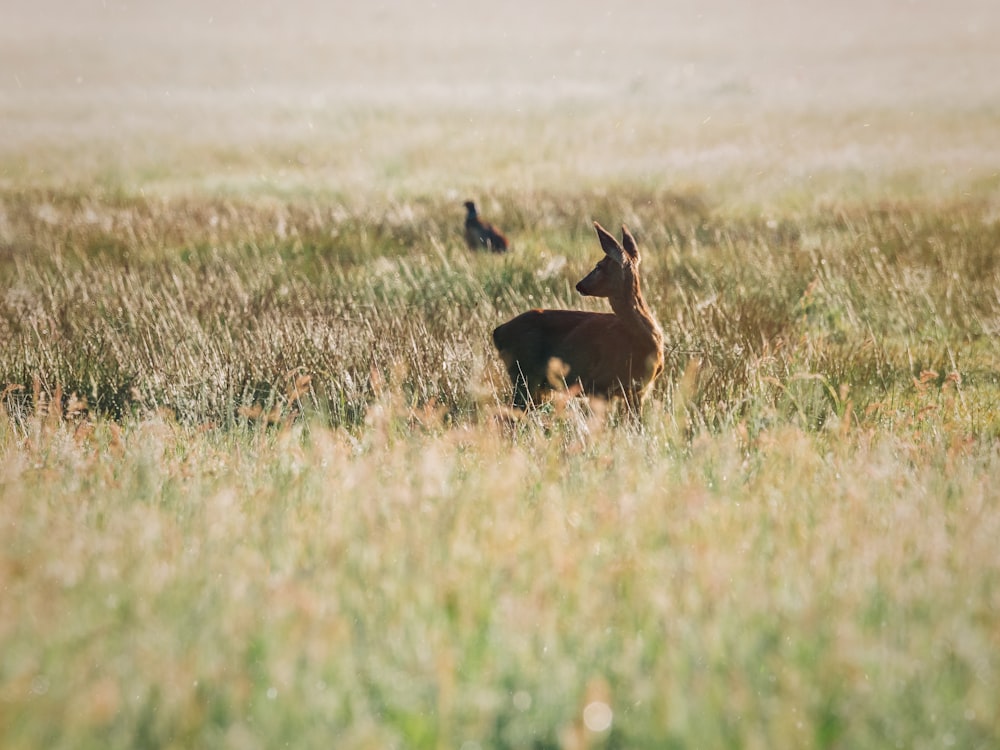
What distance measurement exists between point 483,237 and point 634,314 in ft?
17.0

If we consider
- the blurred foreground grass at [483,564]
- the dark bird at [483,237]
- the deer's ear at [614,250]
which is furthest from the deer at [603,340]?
the dark bird at [483,237]

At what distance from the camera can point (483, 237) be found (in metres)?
9.50

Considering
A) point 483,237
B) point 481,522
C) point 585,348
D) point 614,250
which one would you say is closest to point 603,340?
point 585,348

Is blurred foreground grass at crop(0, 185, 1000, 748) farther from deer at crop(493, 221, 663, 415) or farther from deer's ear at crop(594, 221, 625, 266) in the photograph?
deer's ear at crop(594, 221, 625, 266)

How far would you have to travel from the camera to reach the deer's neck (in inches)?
174

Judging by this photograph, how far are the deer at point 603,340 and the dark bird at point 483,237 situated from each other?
464cm

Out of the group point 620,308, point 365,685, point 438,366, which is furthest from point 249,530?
point 438,366

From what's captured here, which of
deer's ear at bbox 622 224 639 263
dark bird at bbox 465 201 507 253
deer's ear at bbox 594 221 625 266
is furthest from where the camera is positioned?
dark bird at bbox 465 201 507 253

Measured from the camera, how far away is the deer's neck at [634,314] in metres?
4.41

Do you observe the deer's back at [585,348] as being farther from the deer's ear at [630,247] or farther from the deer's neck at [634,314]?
the deer's ear at [630,247]

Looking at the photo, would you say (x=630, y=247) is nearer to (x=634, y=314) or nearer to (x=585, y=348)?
(x=634, y=314)

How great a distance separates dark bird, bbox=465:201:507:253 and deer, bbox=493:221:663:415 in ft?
15.2

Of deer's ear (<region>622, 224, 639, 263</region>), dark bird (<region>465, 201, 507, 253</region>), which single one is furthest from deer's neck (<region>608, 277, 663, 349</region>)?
dark bird (<region>465, 201, 507, 253</region>)

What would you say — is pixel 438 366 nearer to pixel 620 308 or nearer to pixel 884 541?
pixel 620 308
